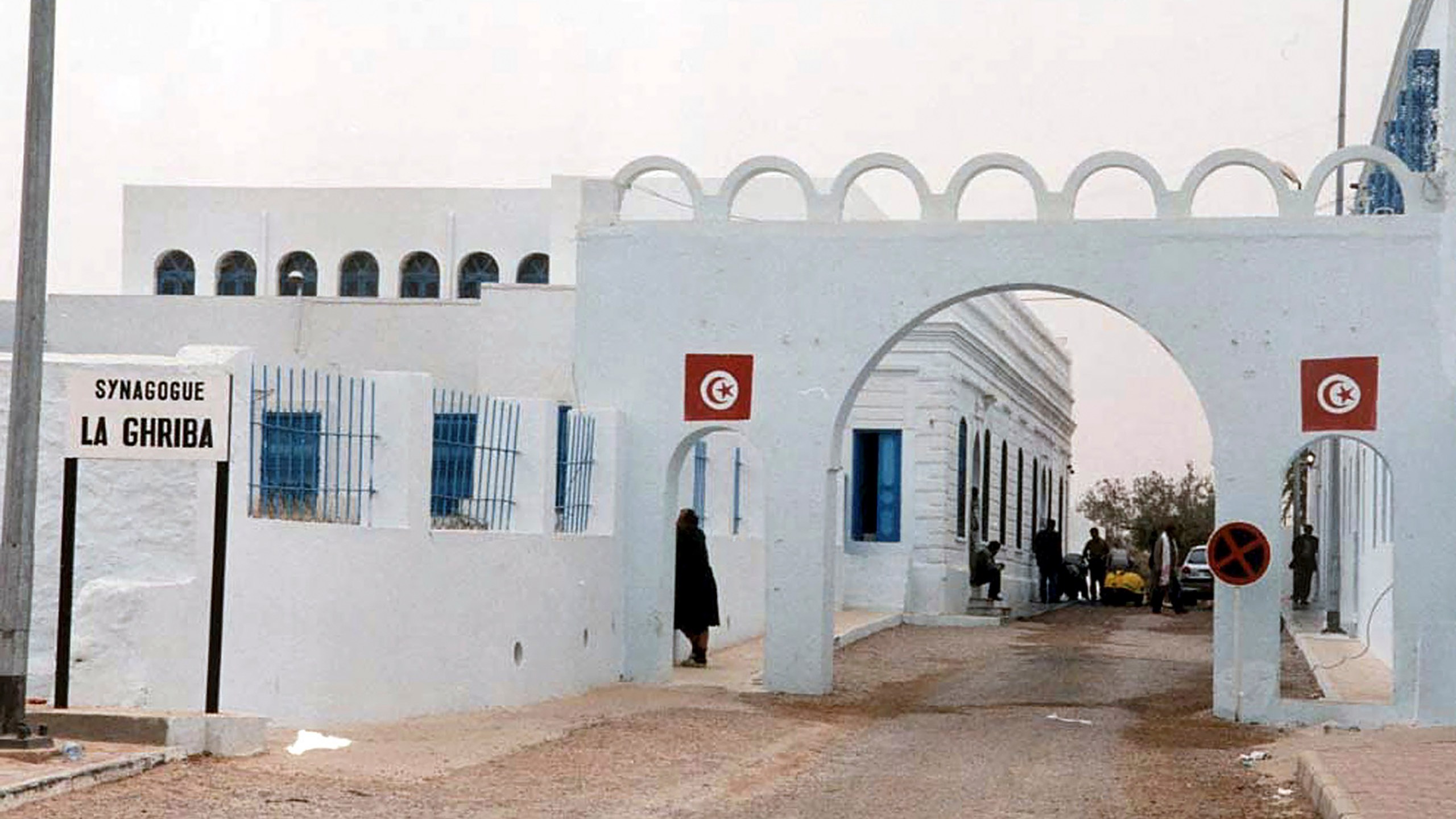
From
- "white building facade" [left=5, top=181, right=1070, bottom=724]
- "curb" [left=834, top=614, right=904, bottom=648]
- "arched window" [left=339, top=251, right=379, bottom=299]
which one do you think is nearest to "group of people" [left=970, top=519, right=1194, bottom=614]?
"white building facade" [left=5, top=181, right=1070, bottom=724]

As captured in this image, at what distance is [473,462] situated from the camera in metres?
17.4

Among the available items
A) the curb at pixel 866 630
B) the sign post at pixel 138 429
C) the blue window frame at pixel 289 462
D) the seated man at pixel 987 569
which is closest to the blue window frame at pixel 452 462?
the blue window frame at pixel 289 462

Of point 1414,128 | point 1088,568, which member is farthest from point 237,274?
point 1414,128

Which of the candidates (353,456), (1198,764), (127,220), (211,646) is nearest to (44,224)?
(211,646)

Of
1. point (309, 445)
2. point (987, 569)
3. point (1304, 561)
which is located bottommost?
point (987, 569)

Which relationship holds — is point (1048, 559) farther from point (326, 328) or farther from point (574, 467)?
point (574, 467)

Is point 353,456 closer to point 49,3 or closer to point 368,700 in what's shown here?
point 368,700

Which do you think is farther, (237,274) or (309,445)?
(237,274)

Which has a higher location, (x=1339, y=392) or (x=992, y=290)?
(x=992, y=290)

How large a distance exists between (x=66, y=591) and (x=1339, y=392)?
10.5 meters

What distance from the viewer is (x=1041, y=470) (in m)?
49.0

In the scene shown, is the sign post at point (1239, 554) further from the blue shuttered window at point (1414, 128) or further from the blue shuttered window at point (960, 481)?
the blue shuttered window at point (960, 481)

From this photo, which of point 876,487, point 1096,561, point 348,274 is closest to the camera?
point 876,487

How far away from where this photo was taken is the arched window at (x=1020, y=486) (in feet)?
143
